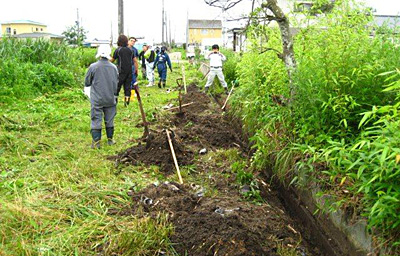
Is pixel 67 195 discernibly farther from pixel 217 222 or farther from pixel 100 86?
pixel 100 86

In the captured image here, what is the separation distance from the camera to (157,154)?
6.21 metres

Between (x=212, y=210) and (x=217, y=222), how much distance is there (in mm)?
405

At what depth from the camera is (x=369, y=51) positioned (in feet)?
14.9

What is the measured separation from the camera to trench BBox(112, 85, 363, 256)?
3707 mm

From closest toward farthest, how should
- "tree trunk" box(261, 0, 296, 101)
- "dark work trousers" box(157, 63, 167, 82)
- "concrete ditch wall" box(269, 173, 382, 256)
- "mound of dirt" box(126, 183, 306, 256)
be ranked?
1. "concrete ditch wall" box(269, 173, 382, 256)
2. "mound of dirt" box(126, 183, 306, 256)
3. "tree trunk" box(261, 0, 296, 101)
4. "dark work trousers" box(157, 63, 167, 82)

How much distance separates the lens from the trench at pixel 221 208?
371cm

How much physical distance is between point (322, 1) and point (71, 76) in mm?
10892

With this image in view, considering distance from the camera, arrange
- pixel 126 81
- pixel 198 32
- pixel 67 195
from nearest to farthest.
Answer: pixel 67 195, pixel 126 81, pixel 198 32

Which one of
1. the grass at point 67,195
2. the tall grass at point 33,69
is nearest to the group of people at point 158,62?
the tall grass at point 33,69

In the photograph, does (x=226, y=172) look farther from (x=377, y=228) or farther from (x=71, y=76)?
(x=71, y=76)

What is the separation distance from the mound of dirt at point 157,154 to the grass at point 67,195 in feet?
0.87

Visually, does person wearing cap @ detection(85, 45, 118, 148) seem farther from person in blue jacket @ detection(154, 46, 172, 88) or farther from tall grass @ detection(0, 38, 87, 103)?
person in blue jacket @ detection(154, 46, 172, 88)

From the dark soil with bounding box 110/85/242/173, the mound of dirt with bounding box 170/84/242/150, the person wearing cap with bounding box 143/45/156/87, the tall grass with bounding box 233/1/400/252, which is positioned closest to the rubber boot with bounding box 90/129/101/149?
the dark soil with bounding box 110/85/242/173

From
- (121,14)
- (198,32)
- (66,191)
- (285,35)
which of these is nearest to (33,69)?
(121,14)
